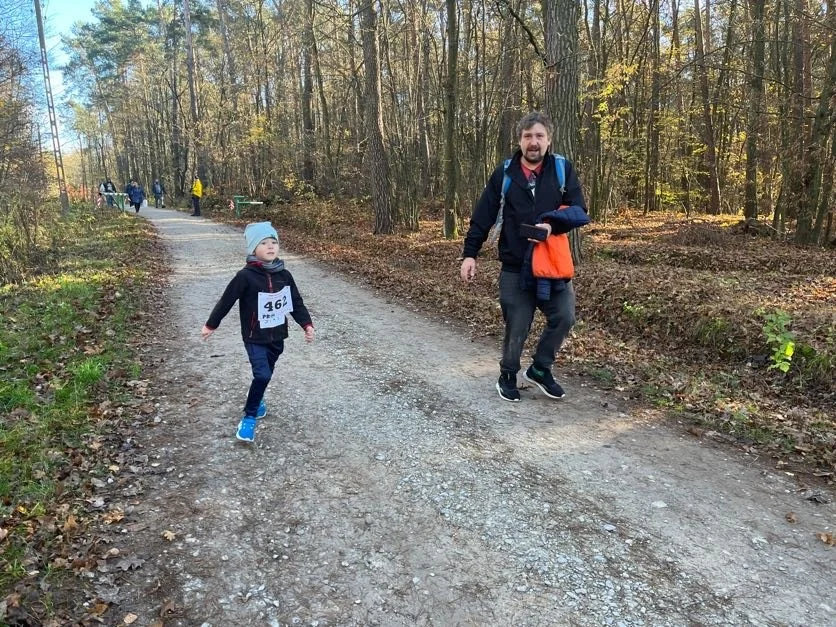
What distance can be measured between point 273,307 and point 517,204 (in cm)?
225

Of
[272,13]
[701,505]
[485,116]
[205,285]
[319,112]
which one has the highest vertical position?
[272,13]

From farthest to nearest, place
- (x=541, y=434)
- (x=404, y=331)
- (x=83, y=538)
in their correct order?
(x=404, y=331)
(x=541, y=434)
(x=83, y=538)

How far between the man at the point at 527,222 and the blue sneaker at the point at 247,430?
7.10 feet

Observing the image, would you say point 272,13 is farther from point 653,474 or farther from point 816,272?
point 653,474

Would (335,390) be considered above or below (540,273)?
below

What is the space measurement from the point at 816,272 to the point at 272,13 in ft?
101

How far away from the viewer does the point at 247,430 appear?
447 centimetres

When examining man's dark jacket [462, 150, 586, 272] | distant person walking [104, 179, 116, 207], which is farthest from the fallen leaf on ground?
distant person walking [104, 179, 116, 207]

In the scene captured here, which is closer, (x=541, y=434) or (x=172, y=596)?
(x=172, y=596)

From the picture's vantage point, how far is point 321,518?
348 centimetres

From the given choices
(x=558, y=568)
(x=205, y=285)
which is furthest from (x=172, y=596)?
(x=205, y=285)

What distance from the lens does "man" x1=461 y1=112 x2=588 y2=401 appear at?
15.5 ft

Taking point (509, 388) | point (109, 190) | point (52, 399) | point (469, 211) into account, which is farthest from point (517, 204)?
point (109, 190)

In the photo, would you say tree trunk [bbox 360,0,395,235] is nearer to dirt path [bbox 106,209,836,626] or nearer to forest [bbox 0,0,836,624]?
forest [bbox 0,0,836,624]
